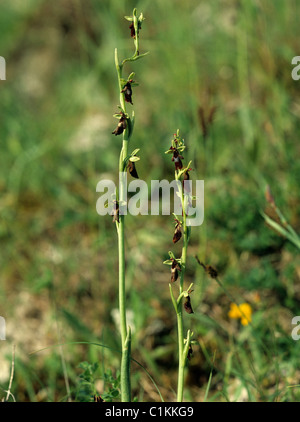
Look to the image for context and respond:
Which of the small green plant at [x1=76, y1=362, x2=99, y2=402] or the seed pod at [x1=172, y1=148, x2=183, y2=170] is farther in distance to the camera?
the small green plant at [x1=76, y1=362, x2=99, y2=402]

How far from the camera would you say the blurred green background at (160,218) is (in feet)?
7.13


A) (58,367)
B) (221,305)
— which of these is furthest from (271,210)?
(58,367)

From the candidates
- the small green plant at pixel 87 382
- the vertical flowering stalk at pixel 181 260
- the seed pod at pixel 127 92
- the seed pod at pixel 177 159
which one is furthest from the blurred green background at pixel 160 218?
the seed pod at pixel 127 92

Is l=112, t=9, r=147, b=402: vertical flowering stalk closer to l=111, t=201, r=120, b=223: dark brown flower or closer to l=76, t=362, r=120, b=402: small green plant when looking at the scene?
l=111, t=201, r=120, b=223: dark brown flower

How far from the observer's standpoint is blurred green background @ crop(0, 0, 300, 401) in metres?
2.17

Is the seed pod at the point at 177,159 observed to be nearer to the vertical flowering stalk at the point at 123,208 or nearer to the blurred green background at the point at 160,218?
the vertical flowering stalk at the point at 123,208

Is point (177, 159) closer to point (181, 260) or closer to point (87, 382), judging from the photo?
point (181, 260)

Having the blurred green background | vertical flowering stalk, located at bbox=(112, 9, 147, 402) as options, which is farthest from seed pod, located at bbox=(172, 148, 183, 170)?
the blurred green background

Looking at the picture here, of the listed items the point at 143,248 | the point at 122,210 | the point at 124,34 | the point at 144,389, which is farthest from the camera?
the point at 124,34

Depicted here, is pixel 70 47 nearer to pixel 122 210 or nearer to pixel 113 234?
pixel 113 234

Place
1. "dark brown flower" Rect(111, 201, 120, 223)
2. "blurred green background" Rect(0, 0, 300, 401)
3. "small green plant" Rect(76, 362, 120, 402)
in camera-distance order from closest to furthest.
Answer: "dark brown flower" Rect(111, 201, 120, 223) < "small green plant" Rect(76, 362, 120, 402) < "blurred green background" Rect(0, 0, 300, 401)

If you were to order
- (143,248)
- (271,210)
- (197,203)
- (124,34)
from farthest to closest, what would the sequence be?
1. (124,34)
2. (143,248)
3. (197,203)
4. (271,210)

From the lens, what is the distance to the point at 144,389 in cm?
212
